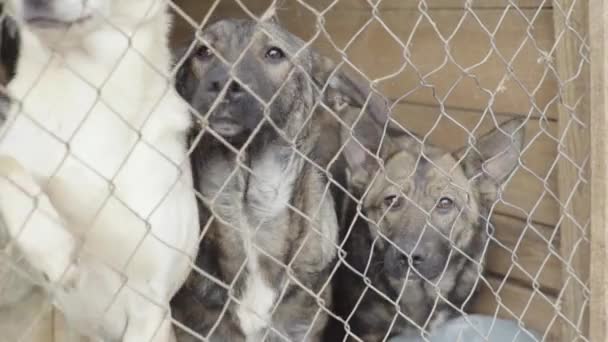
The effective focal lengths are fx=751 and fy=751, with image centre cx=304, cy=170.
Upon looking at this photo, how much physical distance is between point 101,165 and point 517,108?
1.69 m

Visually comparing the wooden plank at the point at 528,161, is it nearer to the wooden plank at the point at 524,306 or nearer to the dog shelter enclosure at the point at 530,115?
the dog shelter enclosure at the point at 530,115

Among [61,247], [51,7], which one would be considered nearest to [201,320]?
[61,247]

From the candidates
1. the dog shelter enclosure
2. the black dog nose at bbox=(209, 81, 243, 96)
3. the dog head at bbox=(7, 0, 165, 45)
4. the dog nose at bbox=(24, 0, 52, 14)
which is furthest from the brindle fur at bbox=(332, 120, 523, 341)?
the dog nose at bbox=(24, 0, 52, 14)

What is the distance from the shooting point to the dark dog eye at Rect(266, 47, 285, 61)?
282cm

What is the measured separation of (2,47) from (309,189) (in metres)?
1.20

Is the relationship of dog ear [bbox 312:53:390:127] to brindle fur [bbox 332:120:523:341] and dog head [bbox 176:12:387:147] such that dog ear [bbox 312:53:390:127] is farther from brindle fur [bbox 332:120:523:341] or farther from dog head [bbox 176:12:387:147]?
brindle fur [bbox 332:120:523:341]

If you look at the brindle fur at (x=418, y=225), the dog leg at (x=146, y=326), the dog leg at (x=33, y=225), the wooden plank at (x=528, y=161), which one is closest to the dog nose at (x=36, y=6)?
the dog leg at (x=33, y=225)

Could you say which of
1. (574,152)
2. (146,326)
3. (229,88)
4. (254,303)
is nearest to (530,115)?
(574,152)

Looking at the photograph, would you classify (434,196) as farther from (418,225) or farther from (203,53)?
(203,53)

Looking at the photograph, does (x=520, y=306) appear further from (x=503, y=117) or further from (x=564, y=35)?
(x=564, y=35)

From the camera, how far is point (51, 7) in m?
1.81

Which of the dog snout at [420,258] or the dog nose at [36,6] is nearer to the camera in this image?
the dog nose at [36,6]

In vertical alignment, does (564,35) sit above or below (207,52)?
above

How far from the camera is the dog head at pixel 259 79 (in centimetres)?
254
